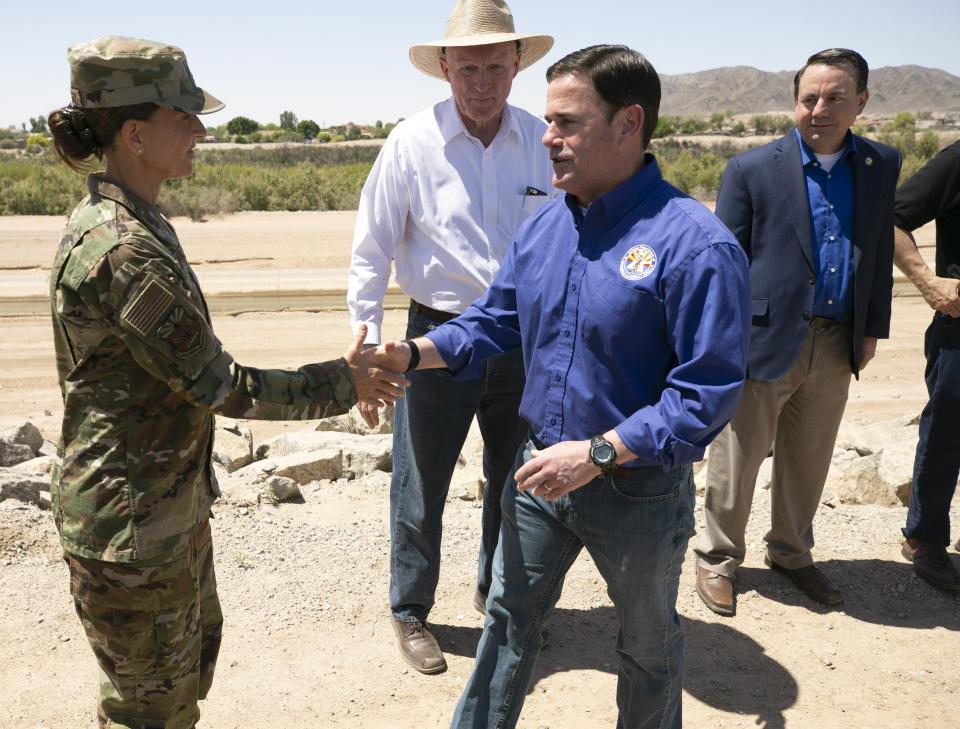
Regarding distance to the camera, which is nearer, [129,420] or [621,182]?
[129,420]

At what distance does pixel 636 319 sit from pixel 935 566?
3.10 metres

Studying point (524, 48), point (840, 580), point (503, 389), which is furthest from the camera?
point (840, 580)

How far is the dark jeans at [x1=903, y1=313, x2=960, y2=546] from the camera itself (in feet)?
15.5

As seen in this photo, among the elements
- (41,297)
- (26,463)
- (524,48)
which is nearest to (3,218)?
(41,297)

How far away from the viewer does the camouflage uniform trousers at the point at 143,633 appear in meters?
2.74

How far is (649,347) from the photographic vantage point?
274cm

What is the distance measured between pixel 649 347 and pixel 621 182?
49 centimetres

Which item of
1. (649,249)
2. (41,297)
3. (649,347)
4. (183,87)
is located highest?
(183,87)

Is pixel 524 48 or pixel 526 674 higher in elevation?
pixel 524 48

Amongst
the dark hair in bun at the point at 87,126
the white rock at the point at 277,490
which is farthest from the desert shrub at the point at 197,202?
the dark hair in bun at the point at 87,126

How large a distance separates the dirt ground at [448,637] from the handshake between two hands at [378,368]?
4.55 ft

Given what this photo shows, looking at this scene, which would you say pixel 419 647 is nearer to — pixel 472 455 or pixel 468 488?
pixel 468 488

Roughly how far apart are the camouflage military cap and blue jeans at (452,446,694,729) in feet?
4.86

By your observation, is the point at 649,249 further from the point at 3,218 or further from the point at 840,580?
the point at 3,218
